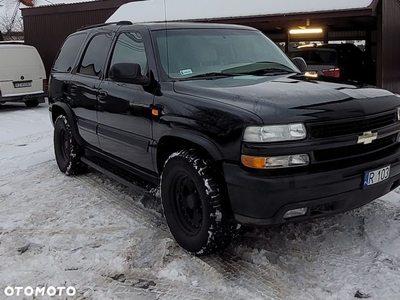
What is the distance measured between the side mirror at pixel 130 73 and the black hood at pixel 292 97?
0.42 metres

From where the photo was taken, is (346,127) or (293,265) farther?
(293,265)

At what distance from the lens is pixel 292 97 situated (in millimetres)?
3180

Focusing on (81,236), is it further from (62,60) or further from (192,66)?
(62,60)

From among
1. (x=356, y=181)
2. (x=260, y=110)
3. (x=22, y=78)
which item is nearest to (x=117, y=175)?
(x=260, y=110)

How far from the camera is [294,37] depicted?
1995 cm

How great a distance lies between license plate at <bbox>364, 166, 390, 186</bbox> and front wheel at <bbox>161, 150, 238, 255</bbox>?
102 centimetres

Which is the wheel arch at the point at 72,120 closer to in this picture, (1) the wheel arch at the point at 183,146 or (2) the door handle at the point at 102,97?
(2) the door handle at the point at 102,97

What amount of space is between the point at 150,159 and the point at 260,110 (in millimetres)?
1363

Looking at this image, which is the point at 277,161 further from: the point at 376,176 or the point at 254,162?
the point at 376,176

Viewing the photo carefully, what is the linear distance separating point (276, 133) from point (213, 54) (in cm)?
160

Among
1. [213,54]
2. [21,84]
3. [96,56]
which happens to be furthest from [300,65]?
[21,84]

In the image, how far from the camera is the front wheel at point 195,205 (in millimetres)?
3246

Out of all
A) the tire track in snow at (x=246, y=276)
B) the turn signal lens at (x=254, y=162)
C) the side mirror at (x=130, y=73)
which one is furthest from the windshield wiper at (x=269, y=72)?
the tire track in snow at (x=246, y=276)

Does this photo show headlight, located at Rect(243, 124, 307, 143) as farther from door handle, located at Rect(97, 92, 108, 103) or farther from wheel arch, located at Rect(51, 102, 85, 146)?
wheel arch, located at Rect(51, 102, 85, 146)
